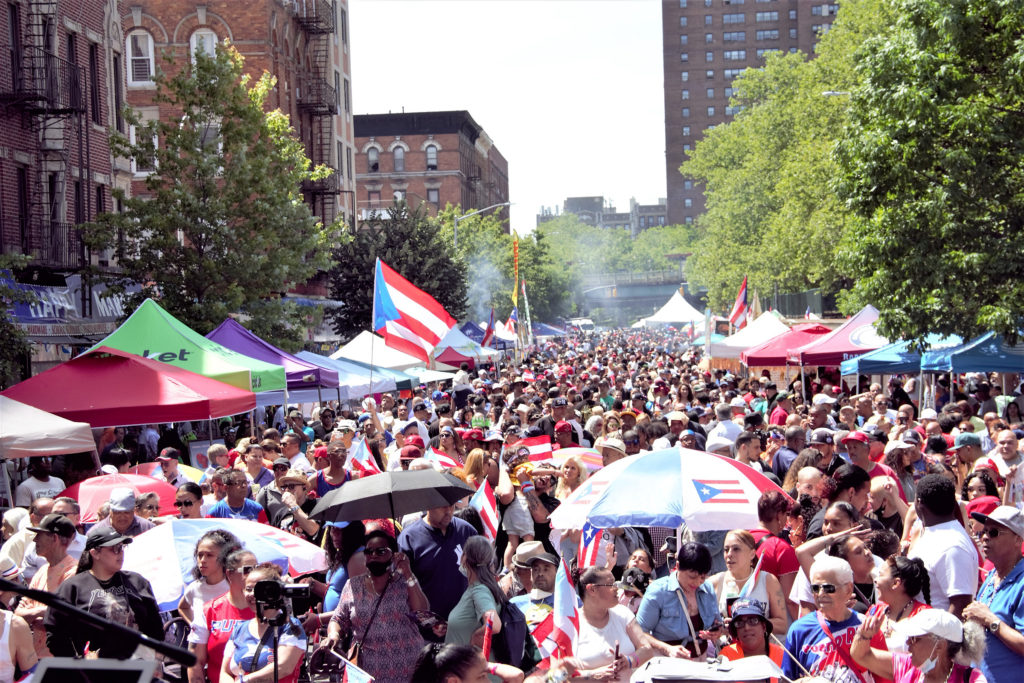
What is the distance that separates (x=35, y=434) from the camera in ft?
40.6

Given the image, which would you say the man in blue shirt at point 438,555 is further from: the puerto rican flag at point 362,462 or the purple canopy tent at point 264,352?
the purple canopy tent at point 264,352

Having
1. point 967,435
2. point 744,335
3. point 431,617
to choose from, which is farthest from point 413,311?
point 744,335

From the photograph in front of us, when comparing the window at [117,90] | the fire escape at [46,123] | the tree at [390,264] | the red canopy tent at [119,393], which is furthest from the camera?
the tree at [390,264]

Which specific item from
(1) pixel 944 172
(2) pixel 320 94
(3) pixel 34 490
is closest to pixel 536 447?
(3) pixel 34 490

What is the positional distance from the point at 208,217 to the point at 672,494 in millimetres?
20966

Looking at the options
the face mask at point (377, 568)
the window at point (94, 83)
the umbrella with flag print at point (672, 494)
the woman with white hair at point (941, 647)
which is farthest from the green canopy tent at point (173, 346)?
the woman with white hair at point (941, 647)

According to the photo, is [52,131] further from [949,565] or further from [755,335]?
[949,565]

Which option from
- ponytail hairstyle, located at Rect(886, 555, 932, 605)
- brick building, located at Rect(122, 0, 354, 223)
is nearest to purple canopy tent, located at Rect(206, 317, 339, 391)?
ponytail hairstyle, located at Rect(886, 555, 932, 605)

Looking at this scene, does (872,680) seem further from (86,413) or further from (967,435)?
(86,413)

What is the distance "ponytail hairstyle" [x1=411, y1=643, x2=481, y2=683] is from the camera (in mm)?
5449

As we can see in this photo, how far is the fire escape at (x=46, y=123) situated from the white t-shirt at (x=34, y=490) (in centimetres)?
1305

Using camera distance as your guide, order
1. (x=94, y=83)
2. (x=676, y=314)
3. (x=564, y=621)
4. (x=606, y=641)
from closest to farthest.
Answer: (x=606, y=641), (x=564, y=621), (x=94, y=83), (x=676, y=314)

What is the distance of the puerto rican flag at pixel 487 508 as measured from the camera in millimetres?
9398

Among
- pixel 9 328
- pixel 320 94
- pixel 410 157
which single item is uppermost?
pixel 410 157
